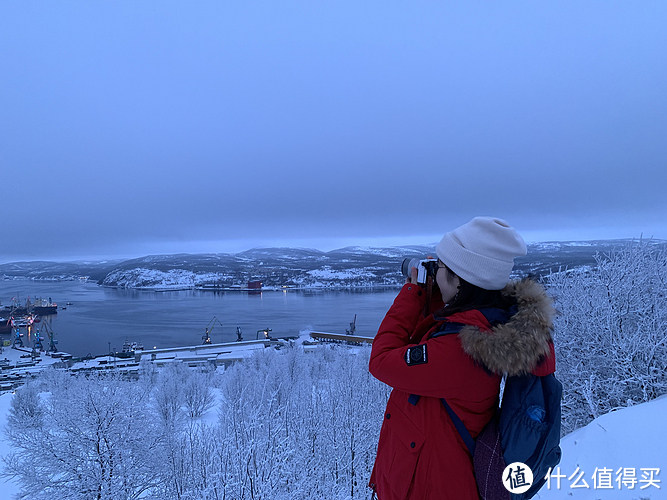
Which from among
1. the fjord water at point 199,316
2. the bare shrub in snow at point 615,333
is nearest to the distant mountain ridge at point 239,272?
the fjord water at point 199,316

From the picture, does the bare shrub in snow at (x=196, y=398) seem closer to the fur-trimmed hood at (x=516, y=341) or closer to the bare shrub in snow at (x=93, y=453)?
the bare shrub in snow at (x=93, y=453)

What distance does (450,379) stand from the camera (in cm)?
101

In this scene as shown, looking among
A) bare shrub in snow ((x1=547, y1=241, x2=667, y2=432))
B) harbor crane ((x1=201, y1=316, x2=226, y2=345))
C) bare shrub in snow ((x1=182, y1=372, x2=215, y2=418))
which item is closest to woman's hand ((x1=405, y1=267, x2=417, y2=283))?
bare shrub in snow ((x1=547, y1=241, x2=667, y2=432))

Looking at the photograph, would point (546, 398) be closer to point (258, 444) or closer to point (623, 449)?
point (623, 449)

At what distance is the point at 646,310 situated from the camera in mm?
7160

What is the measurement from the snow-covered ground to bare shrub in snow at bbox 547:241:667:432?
10.8ft

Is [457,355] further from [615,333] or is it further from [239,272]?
[239,272]

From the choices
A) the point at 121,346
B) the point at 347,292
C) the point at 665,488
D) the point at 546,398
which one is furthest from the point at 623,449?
the point at 347,292

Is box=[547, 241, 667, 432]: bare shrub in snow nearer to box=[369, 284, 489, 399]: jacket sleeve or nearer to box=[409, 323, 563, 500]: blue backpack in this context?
box=[409, 323, 563, 500]: blue backpack

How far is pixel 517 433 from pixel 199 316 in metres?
71.3

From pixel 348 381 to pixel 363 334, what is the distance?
3573 cm

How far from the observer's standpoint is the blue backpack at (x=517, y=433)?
1.00m

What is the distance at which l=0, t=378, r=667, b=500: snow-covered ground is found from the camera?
8.41ft

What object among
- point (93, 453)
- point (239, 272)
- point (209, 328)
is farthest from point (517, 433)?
point (239, 272)
